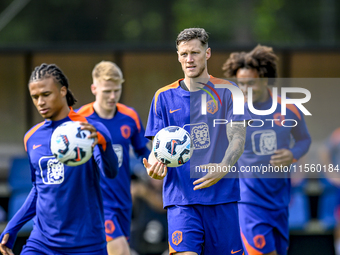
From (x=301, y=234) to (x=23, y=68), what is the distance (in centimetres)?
630

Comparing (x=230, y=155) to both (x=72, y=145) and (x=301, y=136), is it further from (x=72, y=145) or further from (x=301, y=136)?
(x=301, y=136)

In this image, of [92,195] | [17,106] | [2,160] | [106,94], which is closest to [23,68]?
[17,106]

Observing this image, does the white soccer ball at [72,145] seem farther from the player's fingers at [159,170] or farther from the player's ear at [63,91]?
the player's fingers at [159,170]

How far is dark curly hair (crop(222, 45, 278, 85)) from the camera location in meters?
5.99

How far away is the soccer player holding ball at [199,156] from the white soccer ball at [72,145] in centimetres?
51

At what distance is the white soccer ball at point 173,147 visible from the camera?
4164mm

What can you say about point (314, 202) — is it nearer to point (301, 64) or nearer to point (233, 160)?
point (301, 64)

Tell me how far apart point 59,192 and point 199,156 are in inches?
46.9

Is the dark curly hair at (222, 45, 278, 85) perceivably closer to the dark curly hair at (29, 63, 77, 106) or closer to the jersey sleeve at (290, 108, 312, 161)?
the jersey sleeve at (290, 108, 312, 161)

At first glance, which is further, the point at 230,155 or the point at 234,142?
the point at 234,142

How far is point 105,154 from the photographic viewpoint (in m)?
4.40

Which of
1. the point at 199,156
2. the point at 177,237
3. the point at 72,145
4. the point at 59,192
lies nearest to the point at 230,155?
the point at 199,156

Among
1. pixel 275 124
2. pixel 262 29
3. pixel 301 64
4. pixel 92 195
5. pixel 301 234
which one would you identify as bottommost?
pixel 301 234

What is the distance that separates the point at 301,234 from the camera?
9375mm
